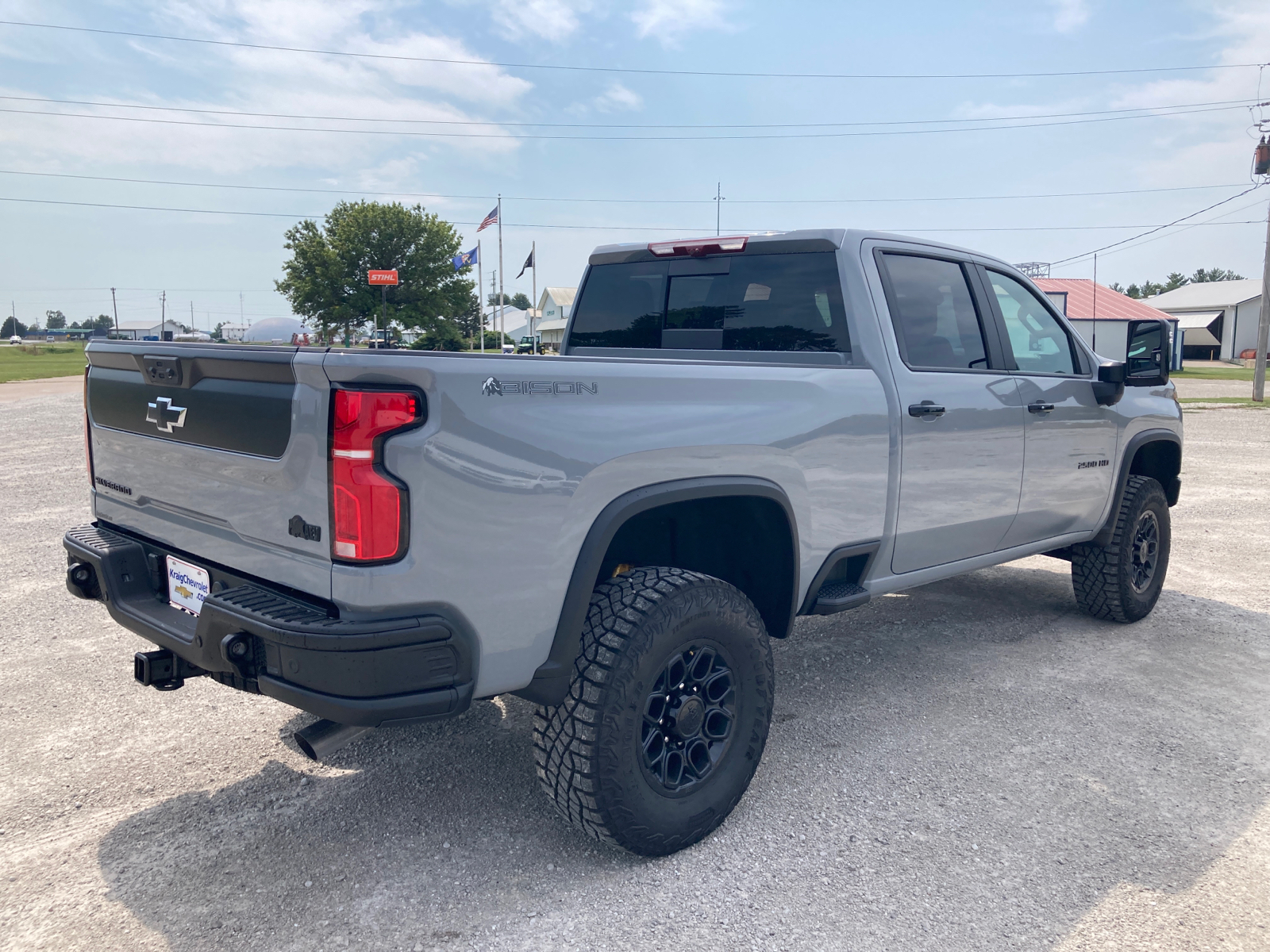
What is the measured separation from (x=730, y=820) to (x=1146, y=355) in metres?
3.48

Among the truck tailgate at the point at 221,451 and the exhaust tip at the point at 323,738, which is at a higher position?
the truck tailgate at the point at 221,451

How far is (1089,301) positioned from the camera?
54500 millimetres

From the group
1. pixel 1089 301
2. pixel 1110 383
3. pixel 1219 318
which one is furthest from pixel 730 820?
pixel 1219 318

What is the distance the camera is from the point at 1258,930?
101 inches

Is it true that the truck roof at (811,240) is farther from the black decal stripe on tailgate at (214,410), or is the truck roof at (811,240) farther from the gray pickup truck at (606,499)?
the black decal stripe on tailgate at (214,410)

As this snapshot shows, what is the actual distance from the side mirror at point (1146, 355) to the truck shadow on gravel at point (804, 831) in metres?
1.56

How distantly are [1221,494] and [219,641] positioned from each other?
10.7 meters

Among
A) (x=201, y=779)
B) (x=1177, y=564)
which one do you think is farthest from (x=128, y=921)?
(x=1177, y=564)

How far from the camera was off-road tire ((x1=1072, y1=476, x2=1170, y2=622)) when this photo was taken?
5207 millimetres

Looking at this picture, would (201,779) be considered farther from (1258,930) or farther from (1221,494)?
(1221,494)

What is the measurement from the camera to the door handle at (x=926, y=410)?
3.67 meters

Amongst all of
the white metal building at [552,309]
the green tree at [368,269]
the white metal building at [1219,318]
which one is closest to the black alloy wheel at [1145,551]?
the green tree at [368,269]

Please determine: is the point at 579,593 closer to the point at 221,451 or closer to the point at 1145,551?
the point at 221,451

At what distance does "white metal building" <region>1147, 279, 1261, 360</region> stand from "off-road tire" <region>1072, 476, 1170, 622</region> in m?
70.4
